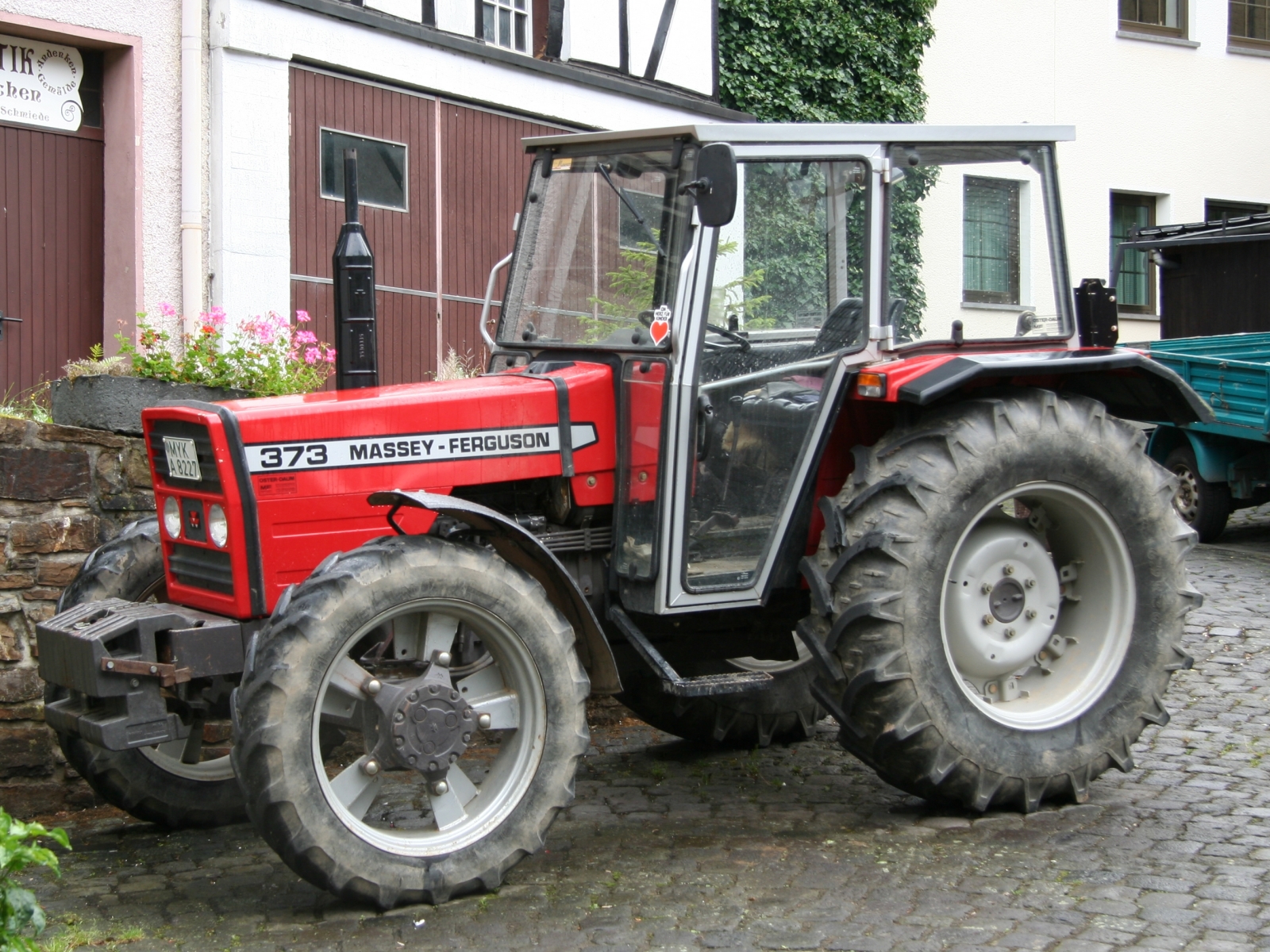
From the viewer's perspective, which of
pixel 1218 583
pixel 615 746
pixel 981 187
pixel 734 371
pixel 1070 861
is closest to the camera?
pixel 1070 861

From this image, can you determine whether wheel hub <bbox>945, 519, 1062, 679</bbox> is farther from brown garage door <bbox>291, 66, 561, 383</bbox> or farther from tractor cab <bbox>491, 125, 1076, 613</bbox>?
brown garage door <bbox>291, 66, 561, 383</bbox>

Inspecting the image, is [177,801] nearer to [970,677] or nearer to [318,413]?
[318,413]

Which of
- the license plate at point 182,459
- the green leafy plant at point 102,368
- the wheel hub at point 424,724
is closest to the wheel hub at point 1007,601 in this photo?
the wheel hub at point 424,724

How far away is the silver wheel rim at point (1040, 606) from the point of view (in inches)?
203

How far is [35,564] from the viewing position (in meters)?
5.70

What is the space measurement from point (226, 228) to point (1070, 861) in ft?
24.8

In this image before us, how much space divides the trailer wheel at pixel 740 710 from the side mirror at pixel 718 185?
5.94 feet

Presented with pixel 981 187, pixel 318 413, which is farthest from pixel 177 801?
pixel 981 187

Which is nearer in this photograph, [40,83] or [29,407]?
[29,407]

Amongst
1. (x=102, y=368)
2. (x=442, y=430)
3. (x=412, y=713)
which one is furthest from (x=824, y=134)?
(x=102, y=368)

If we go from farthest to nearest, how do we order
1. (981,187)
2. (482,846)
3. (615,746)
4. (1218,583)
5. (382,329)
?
(382,329) → (1218,583) → (615,746) → (981,187) → (482,846)

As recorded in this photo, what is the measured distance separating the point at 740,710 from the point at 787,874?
144cm

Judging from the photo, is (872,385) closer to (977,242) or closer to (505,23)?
(977,242)

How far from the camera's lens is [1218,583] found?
9789mm
